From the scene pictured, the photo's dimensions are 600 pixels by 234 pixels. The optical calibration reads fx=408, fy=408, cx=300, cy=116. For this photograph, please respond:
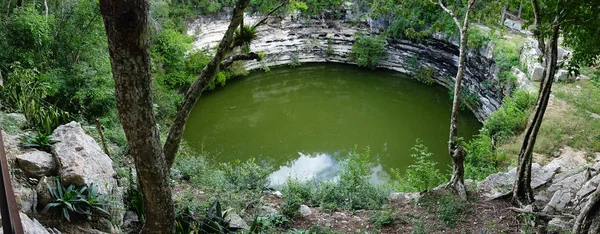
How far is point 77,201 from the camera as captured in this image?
344 centimetres

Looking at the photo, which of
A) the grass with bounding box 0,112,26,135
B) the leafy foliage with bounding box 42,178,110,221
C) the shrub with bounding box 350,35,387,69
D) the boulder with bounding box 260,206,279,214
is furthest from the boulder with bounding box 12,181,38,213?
the shrub with bounding box 350,35,387,69

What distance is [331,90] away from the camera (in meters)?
14.1

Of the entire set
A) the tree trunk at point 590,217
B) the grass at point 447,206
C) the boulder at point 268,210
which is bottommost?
the boulder at point 268,210

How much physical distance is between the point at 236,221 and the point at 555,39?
406 cm

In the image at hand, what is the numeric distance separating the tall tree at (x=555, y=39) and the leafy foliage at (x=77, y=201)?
4.63 meters

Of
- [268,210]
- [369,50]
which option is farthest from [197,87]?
[369,50]

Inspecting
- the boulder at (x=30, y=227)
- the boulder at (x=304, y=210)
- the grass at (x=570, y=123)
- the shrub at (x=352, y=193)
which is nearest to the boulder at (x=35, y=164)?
the boulder at (x=30, y=227)

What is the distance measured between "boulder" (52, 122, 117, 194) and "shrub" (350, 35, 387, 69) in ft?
39.1

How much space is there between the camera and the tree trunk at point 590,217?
3.62m

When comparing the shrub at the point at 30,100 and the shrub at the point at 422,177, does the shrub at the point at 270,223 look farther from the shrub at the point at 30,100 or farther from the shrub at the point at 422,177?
the shrub at the point at 30,100

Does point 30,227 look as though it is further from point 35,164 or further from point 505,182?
point 505,182

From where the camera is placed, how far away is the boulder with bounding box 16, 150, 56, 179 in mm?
3701

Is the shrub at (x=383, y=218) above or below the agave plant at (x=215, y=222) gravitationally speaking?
below

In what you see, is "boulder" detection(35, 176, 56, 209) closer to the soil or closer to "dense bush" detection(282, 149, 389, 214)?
the soil
